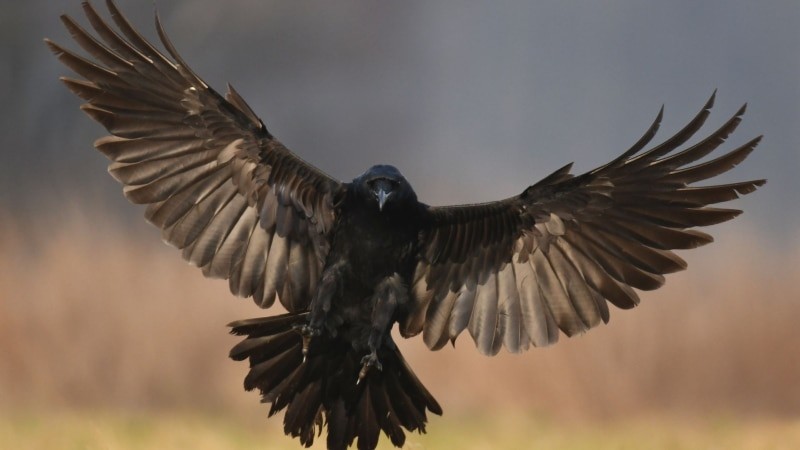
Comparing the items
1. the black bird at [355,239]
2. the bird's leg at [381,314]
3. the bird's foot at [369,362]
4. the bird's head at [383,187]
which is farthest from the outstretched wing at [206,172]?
the bird's foot at [369,362]

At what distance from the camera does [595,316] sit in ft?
16.1

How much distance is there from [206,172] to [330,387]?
42.6 inches

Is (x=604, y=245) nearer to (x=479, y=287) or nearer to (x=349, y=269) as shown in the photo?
(x=479, y=287)

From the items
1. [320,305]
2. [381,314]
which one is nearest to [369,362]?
[381,314]

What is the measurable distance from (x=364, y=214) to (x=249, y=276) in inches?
25.7

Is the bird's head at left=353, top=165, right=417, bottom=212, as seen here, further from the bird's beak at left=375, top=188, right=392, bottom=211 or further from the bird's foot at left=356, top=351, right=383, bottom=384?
the bird's foot at left=356, top=351, right=383, bottom=384

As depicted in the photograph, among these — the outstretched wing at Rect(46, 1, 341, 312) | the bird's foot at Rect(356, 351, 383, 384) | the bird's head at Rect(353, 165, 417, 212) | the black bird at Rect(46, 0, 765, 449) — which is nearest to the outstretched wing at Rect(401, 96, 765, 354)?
the black bird at Rect(46, 0, 765, 449)

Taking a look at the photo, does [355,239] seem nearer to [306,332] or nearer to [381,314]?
[381,314]

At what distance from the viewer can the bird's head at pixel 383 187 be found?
15.0 ft

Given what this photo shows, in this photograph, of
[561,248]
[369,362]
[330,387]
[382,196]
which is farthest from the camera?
[561,248]

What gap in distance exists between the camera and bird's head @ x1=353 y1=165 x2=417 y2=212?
15.0 ft

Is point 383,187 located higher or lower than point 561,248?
higher

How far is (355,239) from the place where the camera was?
15.4 ft

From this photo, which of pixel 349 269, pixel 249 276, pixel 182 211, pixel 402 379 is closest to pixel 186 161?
pixel 182 211
